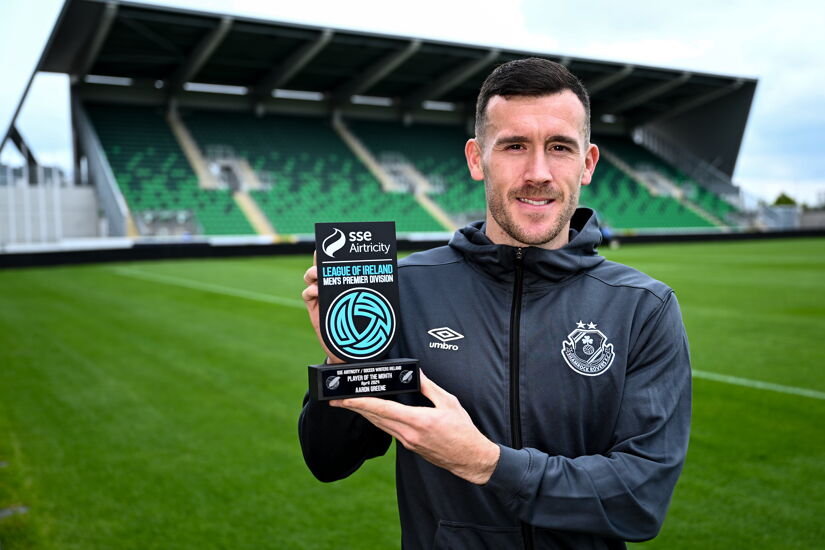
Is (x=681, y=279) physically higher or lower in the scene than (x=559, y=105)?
lower

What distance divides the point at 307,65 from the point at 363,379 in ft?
106

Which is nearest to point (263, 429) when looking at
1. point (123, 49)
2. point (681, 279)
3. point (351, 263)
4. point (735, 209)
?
point (351, 263)

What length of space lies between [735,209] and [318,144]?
22731 mm

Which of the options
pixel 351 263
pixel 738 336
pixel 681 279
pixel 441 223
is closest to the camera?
pixel 351 263

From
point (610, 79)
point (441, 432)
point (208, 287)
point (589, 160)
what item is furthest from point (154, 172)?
point (441, 432)

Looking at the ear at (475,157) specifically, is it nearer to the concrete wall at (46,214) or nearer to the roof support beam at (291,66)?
the concrete wall at (46,214)

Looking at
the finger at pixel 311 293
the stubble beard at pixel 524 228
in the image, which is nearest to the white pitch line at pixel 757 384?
the stubble beard at pixel 524 228

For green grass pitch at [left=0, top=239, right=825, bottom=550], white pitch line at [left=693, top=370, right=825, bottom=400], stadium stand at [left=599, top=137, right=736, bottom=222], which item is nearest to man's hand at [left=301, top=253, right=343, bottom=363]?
green grass pitch at [left=0, top=239, right=825, bottom=550]

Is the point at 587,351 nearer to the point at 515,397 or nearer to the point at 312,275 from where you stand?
the point at 515,397

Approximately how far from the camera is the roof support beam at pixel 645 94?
1478 inches

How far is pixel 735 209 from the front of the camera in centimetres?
4075

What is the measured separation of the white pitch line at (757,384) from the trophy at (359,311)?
5.53m

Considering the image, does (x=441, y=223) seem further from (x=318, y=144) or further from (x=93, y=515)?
(x=93, y=515)

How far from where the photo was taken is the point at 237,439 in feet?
17.2
